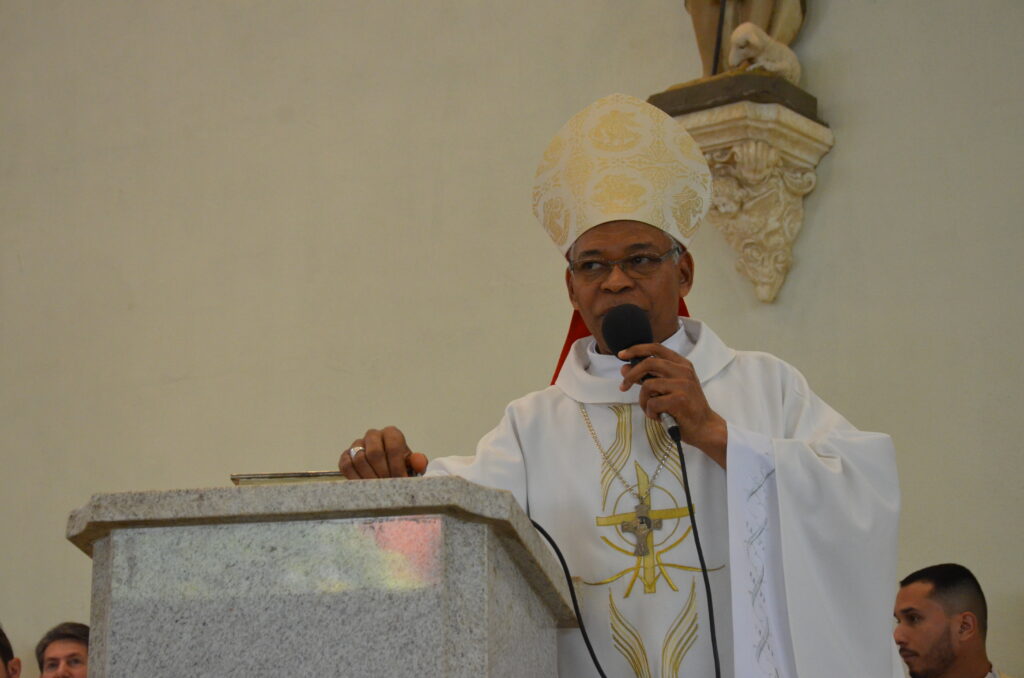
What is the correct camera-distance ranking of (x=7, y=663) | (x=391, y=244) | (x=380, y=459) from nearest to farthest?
(x=380, y=459) → (x=7, y=663) → (x=391, y=244)

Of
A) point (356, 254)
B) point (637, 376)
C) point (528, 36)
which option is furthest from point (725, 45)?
point (637, 376)

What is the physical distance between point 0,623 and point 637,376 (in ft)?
17.0

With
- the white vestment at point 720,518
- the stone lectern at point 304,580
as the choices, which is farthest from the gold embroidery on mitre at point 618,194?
the stone lectern at point 304,580

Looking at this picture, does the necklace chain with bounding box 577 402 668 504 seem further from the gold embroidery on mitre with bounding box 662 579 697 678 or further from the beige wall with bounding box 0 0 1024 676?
the beige wall with bounding box 0 0 1024 676

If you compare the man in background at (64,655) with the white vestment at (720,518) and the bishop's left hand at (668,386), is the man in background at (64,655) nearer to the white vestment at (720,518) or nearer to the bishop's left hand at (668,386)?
the white vestment at (720,518)

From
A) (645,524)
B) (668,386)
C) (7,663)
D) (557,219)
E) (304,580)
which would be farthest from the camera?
(7,663)

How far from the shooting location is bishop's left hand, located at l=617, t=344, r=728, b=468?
2.64 m

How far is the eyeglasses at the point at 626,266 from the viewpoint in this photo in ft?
10.3

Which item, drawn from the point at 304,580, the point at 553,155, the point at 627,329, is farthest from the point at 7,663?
the point at 304,580

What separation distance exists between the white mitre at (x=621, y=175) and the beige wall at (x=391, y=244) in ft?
5.62

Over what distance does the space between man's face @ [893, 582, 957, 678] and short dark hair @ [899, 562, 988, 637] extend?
0.08 feet

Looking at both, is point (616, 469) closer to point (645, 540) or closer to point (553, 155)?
point (645, 540)

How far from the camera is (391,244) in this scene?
6266 mm

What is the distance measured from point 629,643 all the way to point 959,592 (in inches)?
80.3
